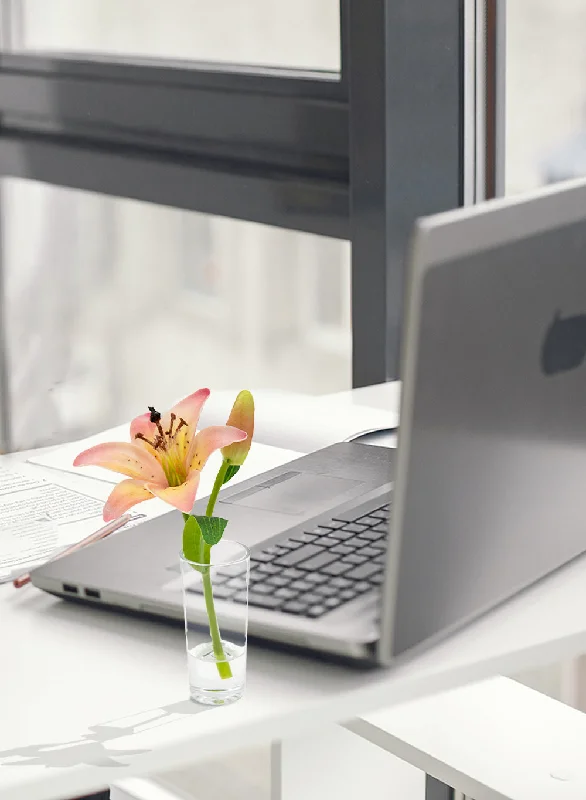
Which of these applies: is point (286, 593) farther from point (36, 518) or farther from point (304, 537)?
point (36, 518)

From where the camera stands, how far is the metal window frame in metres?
1.70

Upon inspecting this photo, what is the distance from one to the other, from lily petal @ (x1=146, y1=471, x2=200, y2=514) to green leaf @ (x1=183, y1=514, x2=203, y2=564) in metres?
0.02

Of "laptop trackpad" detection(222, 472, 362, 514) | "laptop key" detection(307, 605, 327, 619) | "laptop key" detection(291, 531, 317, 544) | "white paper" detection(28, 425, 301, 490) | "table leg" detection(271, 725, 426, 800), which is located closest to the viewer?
"laptop key" detection(307, 605, 327, 619)

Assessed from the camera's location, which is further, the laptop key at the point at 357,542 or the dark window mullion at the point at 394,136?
the dark window mullion at the point at 394,136

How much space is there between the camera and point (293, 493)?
104 centimetres

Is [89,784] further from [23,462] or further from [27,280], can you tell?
[27,280]

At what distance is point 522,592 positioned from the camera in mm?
880

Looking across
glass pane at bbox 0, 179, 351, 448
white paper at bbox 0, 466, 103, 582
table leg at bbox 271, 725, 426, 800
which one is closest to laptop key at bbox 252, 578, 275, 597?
white paper at bbox 0, 466, 103, 582

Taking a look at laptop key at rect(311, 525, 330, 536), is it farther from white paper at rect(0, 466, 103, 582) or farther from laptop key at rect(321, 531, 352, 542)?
white paper at rect(0, 466, 103, 582)

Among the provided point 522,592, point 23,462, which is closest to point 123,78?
point 23,462

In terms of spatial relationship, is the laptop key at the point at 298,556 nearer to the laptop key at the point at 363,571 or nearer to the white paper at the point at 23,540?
the laptop key at the point at 363,571

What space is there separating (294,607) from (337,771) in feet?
2.39

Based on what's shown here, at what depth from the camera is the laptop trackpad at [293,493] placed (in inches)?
39.6

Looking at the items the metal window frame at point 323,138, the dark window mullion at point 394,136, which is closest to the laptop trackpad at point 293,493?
the metal window frame at point 323,138
